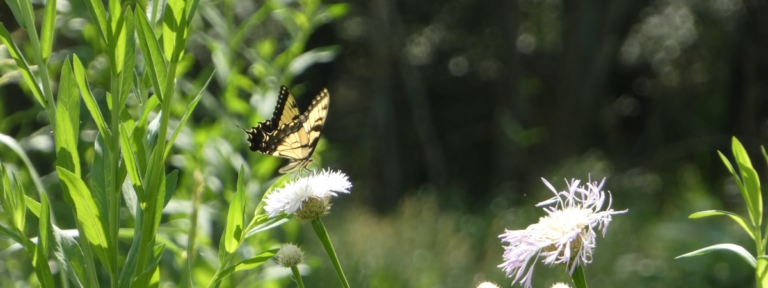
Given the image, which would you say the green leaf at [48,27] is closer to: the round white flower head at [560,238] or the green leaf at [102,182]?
the green leaf at [102,182]

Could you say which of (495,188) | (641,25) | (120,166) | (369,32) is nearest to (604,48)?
(641,25)

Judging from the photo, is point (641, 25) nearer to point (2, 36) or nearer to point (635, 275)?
point (635, 275)

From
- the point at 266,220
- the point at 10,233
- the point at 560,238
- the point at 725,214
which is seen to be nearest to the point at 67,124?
the point at 10,233

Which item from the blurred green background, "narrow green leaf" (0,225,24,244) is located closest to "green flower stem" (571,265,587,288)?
"narrow green leaf" (0,225,24,244)

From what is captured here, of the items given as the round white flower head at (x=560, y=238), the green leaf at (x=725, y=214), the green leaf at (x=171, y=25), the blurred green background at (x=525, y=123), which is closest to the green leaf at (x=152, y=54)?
the green leaf at (x=171, y=25)

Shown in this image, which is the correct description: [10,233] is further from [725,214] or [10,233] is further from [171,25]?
[725,214]
